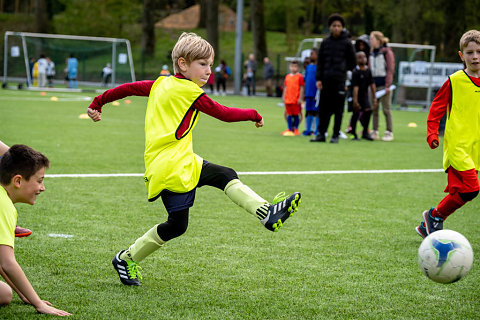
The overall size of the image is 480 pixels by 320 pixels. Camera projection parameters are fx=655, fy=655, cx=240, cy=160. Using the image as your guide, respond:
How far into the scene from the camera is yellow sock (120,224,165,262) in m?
4.26

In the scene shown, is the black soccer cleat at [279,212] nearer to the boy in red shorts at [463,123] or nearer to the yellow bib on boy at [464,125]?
the boy in red shorts at [463,123]

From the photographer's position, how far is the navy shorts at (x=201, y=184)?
409 cm

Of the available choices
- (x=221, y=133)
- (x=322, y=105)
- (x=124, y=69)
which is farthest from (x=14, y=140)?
(x=124, y=69)

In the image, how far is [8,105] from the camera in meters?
21.0

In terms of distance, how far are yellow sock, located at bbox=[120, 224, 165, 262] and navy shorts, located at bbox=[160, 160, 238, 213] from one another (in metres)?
0.22

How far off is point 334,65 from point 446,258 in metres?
9.69

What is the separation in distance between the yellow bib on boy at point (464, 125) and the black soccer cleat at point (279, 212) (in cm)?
193

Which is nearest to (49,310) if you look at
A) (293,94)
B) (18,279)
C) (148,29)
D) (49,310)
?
(49,310)

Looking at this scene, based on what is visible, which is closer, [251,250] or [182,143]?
[182,143]

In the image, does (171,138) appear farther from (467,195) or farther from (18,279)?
(467,195)

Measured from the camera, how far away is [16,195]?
11.8ft

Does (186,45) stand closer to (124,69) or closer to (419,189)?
(419,189)

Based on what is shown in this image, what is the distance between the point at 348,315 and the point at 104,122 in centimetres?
1433

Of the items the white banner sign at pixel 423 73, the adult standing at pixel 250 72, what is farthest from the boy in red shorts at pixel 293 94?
the adult standing at pixel 250 72
